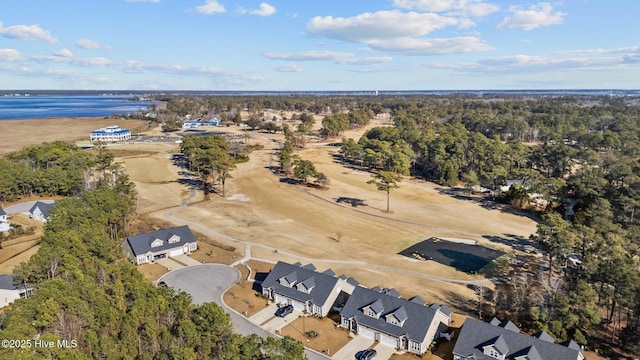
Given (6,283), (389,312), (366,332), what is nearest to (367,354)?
(366,332)

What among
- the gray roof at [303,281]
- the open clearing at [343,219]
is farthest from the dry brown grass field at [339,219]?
the gray roof at [303,281]

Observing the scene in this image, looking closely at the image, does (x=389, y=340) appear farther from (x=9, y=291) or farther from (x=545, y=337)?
(x=9, y=291)

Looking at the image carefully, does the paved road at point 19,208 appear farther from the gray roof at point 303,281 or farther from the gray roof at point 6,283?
the gray roof at point 303,281

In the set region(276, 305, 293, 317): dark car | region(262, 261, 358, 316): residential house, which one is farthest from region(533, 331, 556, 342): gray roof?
region(276, 305, 293, 317): dark car

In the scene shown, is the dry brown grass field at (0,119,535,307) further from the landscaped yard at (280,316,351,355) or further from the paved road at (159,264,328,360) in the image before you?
the landscaped yard at (280,316,351,355)

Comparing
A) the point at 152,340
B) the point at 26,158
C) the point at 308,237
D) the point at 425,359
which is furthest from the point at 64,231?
the point at 26,158
